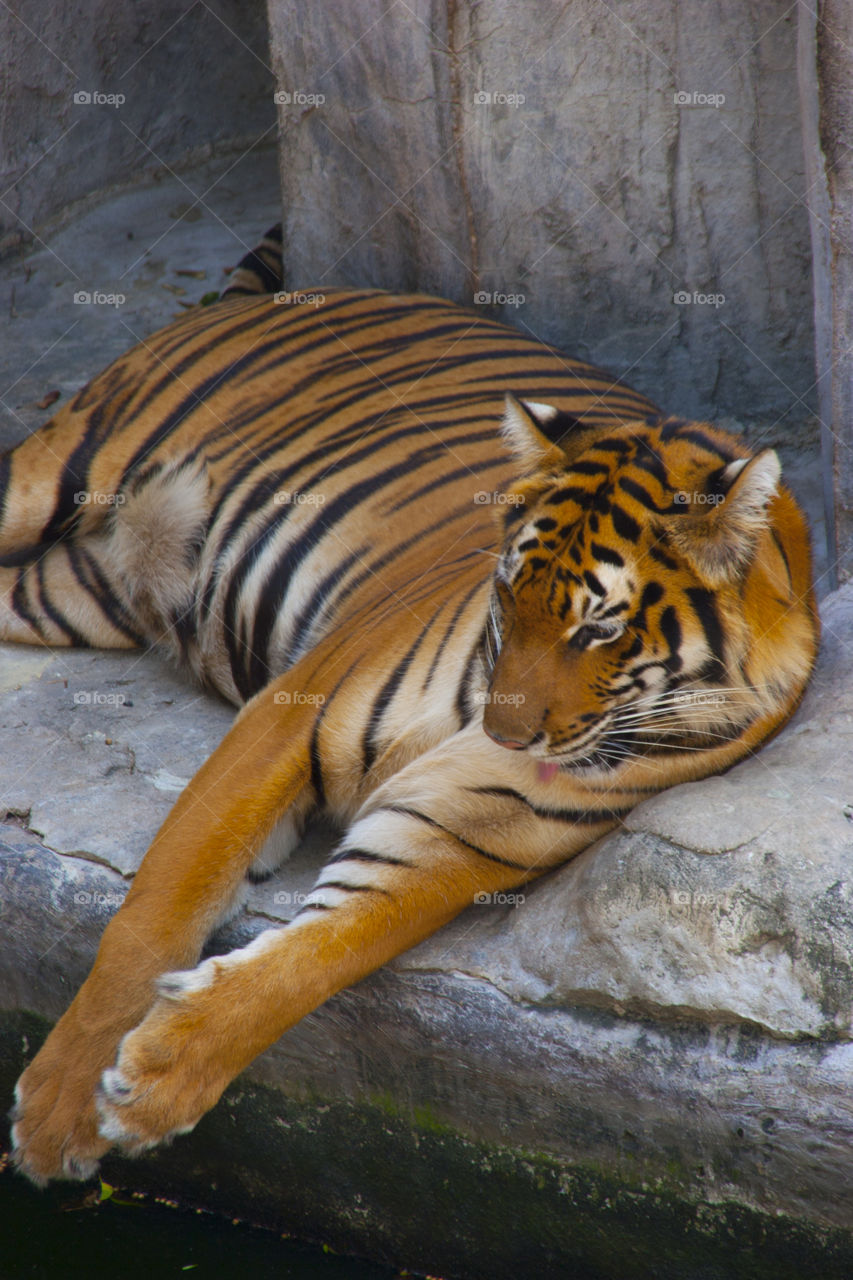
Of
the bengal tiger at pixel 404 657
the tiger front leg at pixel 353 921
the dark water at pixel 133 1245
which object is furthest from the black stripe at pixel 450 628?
the dark water at pixel 133 1245

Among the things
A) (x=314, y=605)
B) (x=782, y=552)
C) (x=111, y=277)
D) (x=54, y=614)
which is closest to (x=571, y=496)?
(x=782, y=552)

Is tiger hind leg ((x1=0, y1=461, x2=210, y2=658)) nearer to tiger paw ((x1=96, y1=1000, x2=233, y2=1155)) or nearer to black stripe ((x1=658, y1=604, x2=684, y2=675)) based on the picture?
tiger paw ((x1=96, y1=1000, x2=233, y2=1155))

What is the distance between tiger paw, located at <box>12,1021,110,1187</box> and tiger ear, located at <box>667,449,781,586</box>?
1134mm

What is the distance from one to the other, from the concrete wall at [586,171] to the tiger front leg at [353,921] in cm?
170

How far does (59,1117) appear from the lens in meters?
1.87

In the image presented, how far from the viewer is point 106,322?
175 inches

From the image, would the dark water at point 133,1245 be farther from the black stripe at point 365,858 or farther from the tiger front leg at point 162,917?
the black stripe at point 365,858

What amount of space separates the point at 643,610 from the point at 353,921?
2.00ft

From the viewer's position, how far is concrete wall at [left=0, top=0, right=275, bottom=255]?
4.15m

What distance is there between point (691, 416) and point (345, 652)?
1588 millimetres

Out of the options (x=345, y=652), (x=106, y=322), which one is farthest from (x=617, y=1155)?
(x=106, y=322)

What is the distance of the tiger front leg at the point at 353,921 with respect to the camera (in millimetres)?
1772

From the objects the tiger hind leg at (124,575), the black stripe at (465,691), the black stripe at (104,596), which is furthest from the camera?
the black stripe at (104,596)

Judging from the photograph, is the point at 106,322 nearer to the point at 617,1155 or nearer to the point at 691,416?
the point at 691,416
